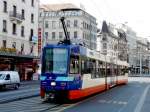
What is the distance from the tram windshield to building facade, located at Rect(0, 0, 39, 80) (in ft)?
90.2

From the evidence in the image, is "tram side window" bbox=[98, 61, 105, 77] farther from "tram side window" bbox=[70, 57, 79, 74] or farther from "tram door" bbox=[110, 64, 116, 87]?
"tram side window" bbox=[70, 57, 79, 74]

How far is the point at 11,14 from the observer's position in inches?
2249

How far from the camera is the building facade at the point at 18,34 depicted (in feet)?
177

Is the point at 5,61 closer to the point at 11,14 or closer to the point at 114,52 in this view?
the point at 11,14

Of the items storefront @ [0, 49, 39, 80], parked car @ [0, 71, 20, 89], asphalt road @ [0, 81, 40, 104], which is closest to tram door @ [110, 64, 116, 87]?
asphalt road @ [0, 81, 40, 104]

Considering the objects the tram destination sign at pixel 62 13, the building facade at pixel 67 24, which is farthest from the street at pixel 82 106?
the tram destination sign at pixel 62 13

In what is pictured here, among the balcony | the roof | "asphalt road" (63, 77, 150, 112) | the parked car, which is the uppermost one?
the roof

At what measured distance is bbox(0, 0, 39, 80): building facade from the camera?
5391cm

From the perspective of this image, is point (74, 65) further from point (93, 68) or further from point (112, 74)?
point (112, 74)

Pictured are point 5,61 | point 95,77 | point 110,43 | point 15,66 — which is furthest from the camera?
point 110,43

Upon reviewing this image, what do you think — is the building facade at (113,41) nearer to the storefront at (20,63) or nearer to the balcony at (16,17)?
the storefront at (20,63)

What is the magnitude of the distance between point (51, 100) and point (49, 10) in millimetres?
84498

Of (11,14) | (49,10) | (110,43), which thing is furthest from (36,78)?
(110,43)

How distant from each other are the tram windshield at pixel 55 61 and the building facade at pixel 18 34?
27.5 meters
